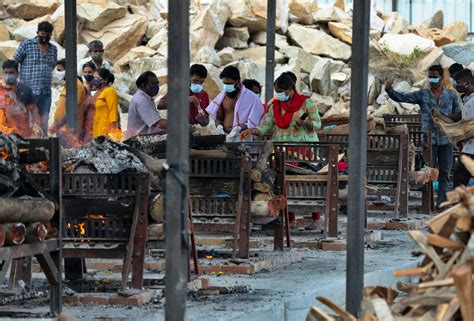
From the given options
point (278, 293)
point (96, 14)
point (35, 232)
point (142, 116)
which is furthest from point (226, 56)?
point (35, 232)

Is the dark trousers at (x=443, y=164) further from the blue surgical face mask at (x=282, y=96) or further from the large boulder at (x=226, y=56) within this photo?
the large boulder at (x=226, y=56)

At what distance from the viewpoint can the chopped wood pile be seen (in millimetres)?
5551

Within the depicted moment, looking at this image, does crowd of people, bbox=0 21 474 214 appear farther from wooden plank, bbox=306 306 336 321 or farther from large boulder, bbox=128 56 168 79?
large boulder, bbox=128 56 168 79

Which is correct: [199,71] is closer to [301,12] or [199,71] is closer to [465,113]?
[465,113]

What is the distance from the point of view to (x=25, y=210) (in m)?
7.55

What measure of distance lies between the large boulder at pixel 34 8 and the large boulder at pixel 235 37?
441 centimetres

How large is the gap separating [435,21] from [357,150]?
30.2 metres

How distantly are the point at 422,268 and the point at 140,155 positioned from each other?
4206mm

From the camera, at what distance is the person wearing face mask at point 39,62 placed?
17.5 m

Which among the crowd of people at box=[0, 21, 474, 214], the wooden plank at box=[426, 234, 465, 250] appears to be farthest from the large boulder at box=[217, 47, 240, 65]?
the wooden plank at box=[426, 234, 465, 250]

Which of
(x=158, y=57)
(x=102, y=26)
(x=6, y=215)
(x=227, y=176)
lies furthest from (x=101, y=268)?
(x=102, y=26)

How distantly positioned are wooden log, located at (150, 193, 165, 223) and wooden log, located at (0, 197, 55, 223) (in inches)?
53.5

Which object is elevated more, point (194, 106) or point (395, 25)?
point (395, 25)

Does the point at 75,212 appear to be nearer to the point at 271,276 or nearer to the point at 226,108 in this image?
the point at 271,276
